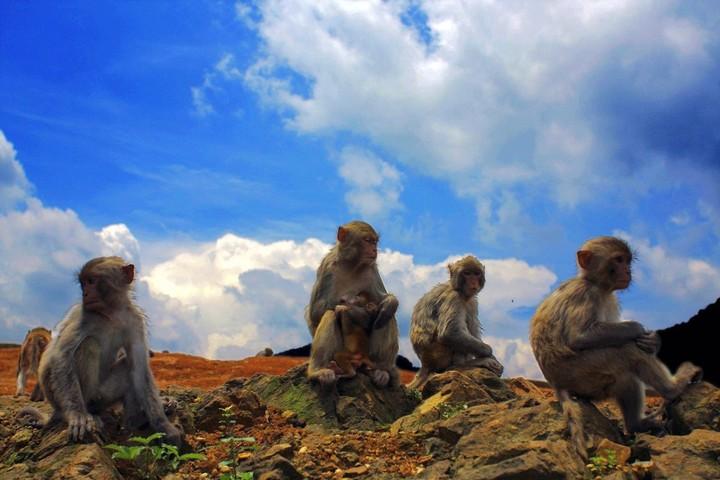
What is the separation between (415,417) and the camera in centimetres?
1032

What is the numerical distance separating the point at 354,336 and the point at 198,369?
1657 cm

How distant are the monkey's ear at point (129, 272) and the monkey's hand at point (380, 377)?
390 centimetres

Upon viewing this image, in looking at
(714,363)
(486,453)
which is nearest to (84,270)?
(486,453)

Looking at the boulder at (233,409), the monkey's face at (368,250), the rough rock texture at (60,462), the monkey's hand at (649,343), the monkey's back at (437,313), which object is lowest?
the rough rock texture at (60,462)

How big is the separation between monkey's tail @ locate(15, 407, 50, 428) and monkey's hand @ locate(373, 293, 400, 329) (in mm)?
4669

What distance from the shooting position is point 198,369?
2727 centimetres

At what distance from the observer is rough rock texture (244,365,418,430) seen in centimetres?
1109

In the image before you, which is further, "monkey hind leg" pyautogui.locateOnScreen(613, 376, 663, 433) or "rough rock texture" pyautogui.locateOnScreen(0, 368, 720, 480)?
"monkey hind leg" pyautogui.locateOnScreen(613, 376, 663, 433)

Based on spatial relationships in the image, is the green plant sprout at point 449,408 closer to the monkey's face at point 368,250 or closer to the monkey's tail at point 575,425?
the monkey's tail at point 575,425

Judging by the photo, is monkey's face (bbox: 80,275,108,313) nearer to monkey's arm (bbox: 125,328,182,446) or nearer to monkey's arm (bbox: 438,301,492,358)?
monkey's arm (bbox: 125,328,182,446)

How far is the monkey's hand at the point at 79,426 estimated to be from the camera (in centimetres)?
880

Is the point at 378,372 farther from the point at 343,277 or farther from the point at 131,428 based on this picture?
the point at 131,428


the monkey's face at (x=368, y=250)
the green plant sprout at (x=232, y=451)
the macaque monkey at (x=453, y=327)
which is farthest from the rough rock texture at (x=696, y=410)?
the macaque monkey at (x=453, y=327)

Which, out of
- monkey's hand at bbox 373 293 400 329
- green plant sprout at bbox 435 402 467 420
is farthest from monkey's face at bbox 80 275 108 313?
green plant sprout at bbox 435 402 467 420
